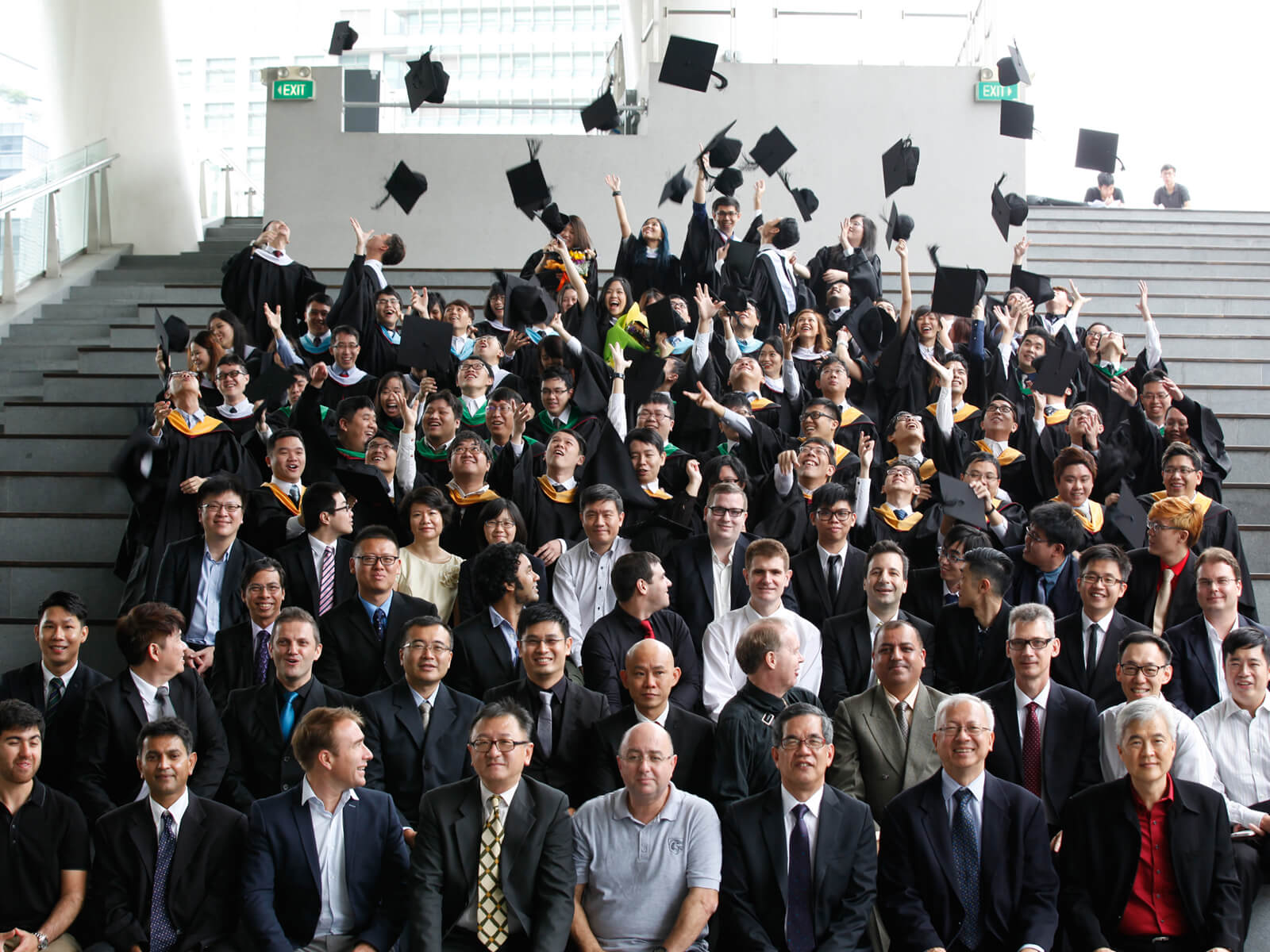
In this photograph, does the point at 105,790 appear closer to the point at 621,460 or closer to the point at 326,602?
the point at 326,602

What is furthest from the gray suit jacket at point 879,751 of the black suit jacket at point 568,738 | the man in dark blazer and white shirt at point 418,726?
the man in dark blazer and white shirt at point 418,726

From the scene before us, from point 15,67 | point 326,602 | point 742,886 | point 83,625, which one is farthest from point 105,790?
point 15,67

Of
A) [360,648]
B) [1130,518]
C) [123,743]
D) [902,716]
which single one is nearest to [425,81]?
[360,648]

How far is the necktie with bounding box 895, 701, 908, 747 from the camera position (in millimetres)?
4266

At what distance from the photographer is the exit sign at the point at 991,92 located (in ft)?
37.3

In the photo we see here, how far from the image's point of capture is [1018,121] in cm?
969

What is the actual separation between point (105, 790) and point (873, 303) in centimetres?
546

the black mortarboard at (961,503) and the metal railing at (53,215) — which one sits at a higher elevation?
the metal railing at (53,215)

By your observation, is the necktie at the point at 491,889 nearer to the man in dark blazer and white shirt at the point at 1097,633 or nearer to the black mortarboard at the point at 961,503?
the man in dark blazer and white shirt at the point at 1097,633

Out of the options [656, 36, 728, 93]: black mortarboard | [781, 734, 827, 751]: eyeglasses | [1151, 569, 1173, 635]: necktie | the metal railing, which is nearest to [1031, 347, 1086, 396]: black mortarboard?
[1151, 569, 1173, 635]: necktie

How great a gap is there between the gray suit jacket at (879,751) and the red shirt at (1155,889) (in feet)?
2.30

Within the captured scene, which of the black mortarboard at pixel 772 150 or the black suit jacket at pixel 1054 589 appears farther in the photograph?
the black mortarboard at pixel 772 150

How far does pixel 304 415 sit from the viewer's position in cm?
641

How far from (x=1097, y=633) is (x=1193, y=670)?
355 mm
